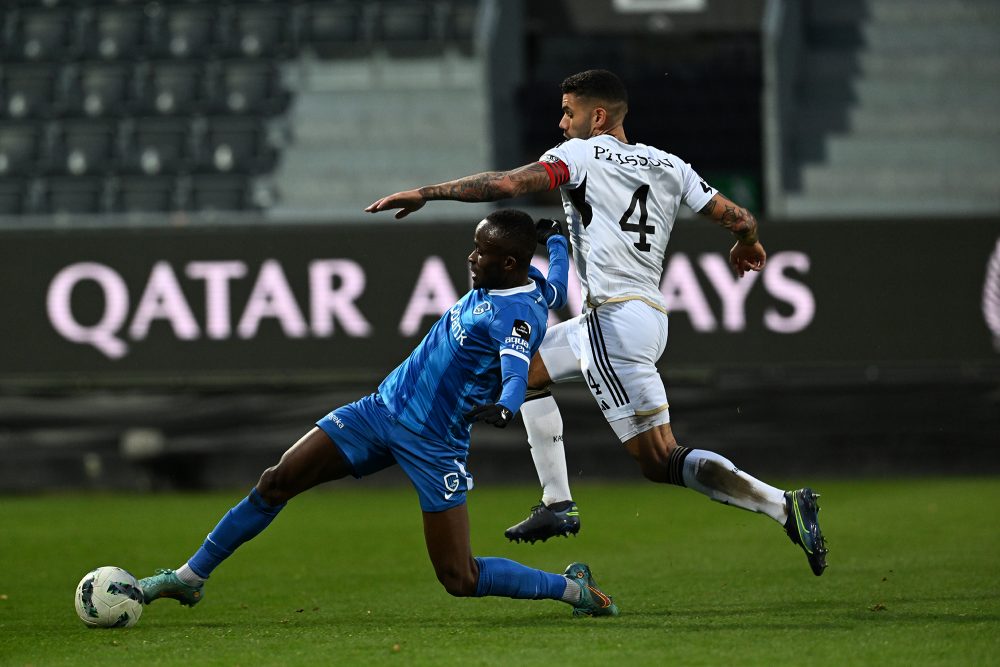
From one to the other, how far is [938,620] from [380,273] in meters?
7.91

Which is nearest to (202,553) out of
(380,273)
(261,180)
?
(380,273)

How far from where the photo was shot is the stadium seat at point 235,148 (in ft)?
60.2

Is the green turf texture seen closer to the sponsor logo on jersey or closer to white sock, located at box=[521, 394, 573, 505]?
white sock, located at box=[521, 394, 573, 505]

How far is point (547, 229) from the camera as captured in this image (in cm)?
662

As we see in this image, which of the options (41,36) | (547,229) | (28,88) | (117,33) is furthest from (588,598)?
(41,36)

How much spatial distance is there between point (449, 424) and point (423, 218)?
9.17 m

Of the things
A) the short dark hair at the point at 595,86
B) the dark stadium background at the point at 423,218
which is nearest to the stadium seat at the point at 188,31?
the dark stadium background at the point at 423,218

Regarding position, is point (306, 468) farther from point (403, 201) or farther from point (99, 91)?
point (99, 91)

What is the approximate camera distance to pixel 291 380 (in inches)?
527

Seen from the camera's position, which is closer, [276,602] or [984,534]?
[276,602]

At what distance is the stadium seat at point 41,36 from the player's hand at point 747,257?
1449cm

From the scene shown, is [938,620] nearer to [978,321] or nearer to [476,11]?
[978,321]

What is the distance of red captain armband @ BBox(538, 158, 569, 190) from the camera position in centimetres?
645

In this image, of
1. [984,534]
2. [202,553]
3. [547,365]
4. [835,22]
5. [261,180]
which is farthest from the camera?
[835,22]
